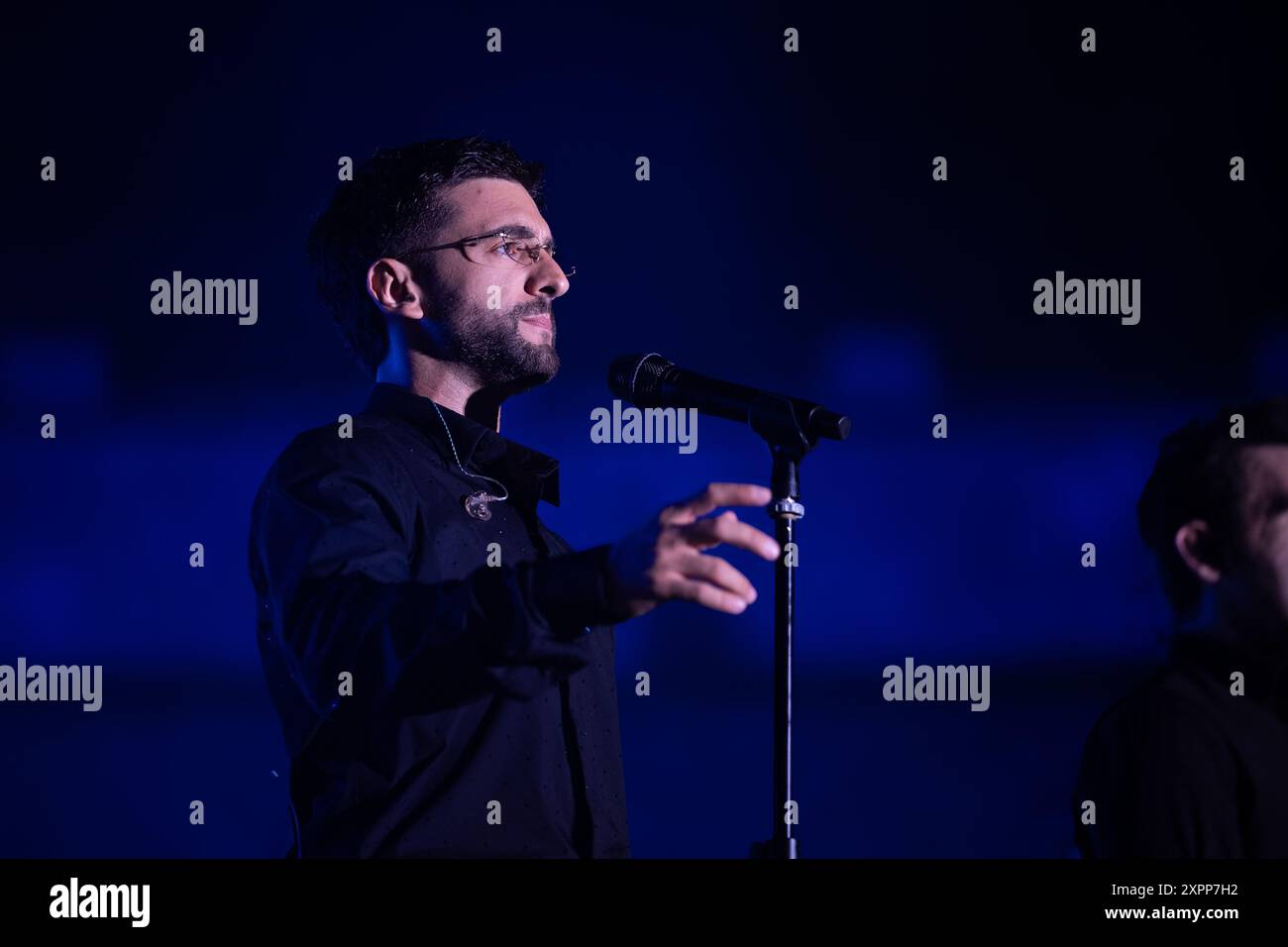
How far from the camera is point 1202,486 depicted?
1.85m

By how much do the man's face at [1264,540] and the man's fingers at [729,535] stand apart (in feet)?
2.82

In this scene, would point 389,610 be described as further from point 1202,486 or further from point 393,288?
point 1202,486

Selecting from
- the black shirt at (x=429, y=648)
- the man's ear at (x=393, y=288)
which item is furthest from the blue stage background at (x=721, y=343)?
the black shirt at (x=429, y=648)

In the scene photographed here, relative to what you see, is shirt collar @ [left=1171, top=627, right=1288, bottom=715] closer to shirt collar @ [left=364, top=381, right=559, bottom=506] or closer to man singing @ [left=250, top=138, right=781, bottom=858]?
man singing @ [left=250, top=138, right=781, bottom=858]

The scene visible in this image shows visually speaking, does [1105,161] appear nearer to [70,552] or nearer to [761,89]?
[761,89]

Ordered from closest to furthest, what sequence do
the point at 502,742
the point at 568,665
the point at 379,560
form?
the point at 568,665 → the point at 379,560 → the point at 502,742

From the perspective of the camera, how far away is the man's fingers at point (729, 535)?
129cm

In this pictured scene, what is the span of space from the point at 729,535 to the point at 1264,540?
934 mm

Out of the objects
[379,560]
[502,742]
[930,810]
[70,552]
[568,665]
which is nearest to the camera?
[568,665]

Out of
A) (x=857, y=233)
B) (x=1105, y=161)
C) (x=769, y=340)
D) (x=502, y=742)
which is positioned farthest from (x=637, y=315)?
(x=502, y=742)

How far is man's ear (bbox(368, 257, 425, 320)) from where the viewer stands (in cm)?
222

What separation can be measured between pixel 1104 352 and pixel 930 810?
1.23 meters
